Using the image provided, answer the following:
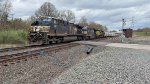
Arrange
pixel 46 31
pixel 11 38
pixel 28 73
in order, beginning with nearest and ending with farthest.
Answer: pixel 28 73 < pixel 46 31 < pixel 11 38

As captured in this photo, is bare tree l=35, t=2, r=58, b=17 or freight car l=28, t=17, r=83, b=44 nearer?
freight car l=28, t=17, r=83, b=44

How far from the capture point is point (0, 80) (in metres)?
10.7

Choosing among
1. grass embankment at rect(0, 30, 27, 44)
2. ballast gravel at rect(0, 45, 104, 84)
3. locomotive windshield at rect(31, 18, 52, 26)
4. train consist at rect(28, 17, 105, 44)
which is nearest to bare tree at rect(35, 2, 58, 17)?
grass embankment at rect(0, 30, 27, 44)

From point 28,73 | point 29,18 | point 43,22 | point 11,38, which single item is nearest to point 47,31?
point 43,22

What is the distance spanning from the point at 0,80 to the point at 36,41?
18.9 m

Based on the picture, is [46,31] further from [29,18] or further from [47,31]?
[29,18]

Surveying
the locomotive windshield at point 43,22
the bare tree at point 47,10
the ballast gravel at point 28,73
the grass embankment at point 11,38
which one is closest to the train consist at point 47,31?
the locomotive windshield at point 43,22

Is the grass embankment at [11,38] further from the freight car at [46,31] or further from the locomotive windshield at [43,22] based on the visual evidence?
the locomotive windshield at [43,22]

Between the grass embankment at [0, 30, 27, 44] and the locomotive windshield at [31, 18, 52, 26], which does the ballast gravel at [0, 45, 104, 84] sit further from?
the grass embankment at [0, 30, 27, 44]

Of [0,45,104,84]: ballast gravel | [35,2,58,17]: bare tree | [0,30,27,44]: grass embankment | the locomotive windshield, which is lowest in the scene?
[0,45,104,84]: ballast gravel

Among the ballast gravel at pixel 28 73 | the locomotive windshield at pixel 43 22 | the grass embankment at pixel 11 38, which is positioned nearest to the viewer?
the ballast gravel at pixel 28 73

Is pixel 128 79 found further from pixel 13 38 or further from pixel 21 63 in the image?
pixel 13 38

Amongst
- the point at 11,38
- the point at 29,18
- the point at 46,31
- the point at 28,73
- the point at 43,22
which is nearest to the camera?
the point at 28,73

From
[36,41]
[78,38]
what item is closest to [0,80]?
[36,41]
